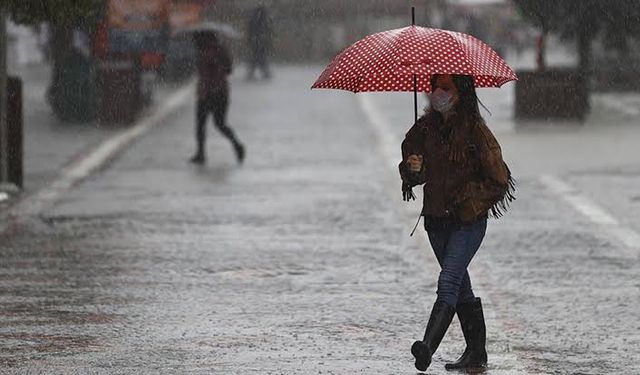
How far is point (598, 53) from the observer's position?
4050 centimetres

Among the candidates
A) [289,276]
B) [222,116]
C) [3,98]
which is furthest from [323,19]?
[289,276]

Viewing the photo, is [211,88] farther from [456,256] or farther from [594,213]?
[456,256]

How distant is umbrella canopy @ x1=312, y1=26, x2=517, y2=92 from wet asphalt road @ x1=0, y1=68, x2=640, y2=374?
4.79ft

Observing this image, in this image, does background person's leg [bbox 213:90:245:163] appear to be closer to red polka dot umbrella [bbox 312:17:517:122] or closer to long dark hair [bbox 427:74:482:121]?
red polka dot umbrella [bbox 312:17:517:122]

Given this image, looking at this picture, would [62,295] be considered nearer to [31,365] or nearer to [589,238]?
[31,365]

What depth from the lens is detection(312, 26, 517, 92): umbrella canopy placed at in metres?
8.56

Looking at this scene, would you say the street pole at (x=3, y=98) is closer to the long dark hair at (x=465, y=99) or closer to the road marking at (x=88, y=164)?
the road marking at (x=88, y=164)

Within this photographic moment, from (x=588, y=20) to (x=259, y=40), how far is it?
11.5 meters

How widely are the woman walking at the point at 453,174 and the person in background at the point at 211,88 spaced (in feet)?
41.2

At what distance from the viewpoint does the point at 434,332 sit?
343 inches

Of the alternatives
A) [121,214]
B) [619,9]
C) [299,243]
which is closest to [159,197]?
[121,214]

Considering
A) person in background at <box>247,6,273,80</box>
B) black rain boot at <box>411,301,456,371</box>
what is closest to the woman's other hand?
black rain boot at <box>411,301,456,371</box>

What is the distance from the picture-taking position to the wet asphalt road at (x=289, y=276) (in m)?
9.43

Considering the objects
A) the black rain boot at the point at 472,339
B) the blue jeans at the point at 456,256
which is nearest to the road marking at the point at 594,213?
the black rain boot at the point at 472,339
